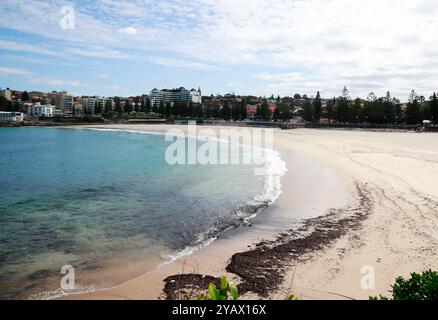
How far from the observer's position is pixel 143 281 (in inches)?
324

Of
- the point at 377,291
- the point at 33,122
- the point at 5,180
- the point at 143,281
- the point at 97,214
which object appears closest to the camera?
the point at 377,291

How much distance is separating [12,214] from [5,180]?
1099 cm

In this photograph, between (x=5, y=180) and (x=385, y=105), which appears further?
(x=385, y=105)

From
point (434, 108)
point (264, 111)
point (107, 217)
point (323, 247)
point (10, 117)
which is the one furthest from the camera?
point (10, 117)

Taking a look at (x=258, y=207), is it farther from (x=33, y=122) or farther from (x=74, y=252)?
(x=33, y=122)

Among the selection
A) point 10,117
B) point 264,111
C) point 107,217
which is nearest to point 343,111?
point 264,111

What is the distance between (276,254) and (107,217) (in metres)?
7.32

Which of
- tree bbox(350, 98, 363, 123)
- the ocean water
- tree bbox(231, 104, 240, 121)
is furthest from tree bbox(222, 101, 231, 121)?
the ocean water

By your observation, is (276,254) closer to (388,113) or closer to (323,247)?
(323,247)

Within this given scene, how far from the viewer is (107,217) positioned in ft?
46.9

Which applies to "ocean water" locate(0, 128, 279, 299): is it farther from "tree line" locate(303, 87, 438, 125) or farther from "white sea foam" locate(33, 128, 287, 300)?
"tree line" locate(303, 87, 438, 125)

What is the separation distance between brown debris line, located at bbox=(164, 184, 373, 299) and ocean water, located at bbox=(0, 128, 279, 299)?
162cm

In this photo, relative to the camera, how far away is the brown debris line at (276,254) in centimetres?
777
